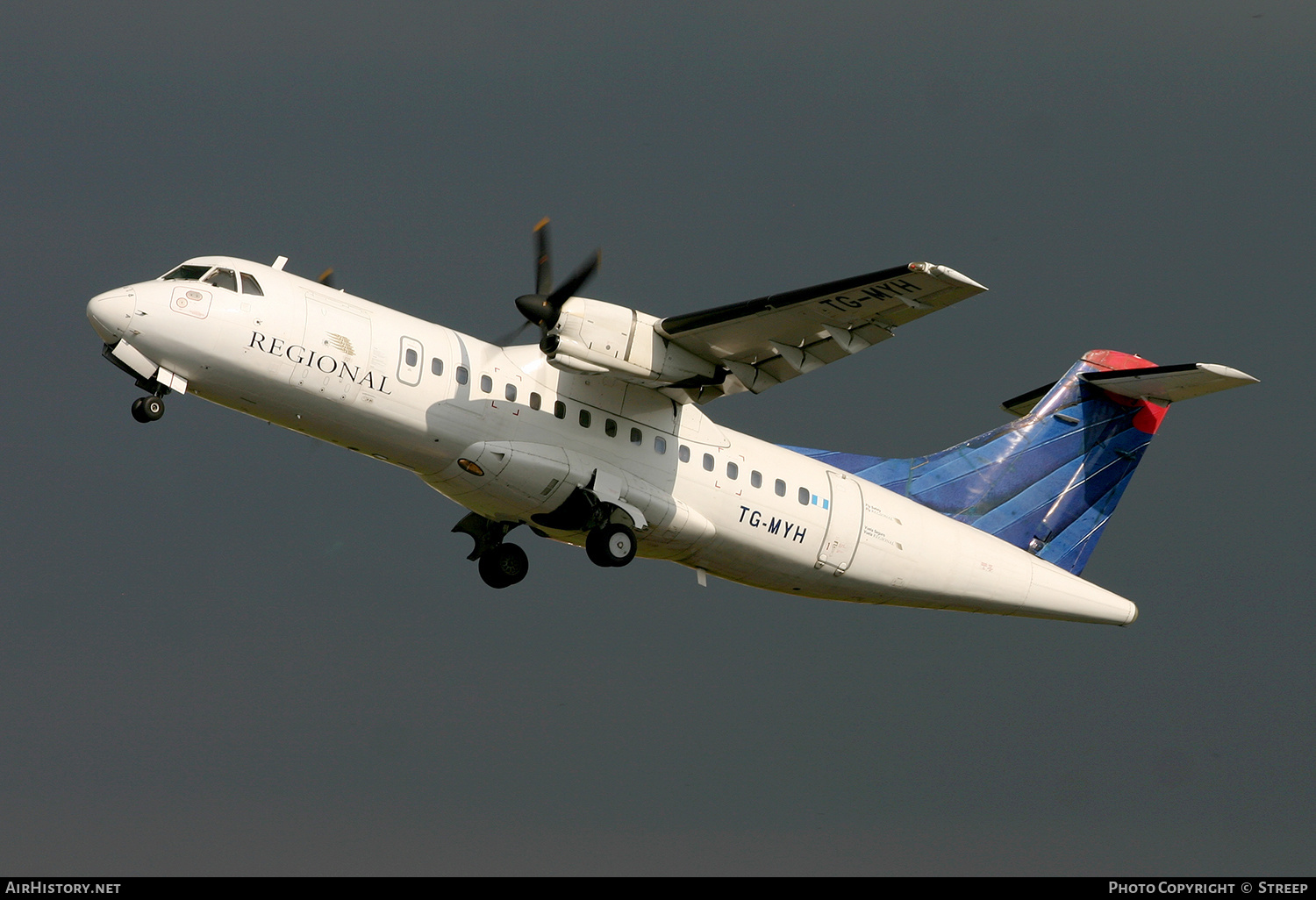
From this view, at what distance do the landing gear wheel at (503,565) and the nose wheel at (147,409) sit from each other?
506 cm

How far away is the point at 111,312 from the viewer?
14547 millimetres

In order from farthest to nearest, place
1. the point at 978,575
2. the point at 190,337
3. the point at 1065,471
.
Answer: the point at 1065,471
the point at 978,575
the point at 190,337

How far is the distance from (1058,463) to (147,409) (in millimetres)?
12606

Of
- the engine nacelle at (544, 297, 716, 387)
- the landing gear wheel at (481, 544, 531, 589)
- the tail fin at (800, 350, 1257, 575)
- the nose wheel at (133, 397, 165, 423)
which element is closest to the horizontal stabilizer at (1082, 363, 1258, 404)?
the tail fin at (800, 350, 1257, 575)

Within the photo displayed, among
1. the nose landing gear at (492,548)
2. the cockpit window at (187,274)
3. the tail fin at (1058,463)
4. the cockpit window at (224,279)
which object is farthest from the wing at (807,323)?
the cockpit window at (187,274)

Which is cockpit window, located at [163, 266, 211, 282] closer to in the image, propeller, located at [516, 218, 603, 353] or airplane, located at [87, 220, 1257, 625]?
airplane, located at [87, 220, 1257, 625]

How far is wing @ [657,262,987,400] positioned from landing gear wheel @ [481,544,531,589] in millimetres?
3402

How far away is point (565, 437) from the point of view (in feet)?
54.3

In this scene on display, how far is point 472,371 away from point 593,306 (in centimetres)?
156

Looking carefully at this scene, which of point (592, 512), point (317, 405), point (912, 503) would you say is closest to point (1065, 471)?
point (912, 503)

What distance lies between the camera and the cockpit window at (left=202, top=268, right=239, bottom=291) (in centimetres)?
1511

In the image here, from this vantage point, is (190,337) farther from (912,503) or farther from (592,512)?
(912,503)

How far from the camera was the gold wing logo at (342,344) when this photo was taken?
15.4 metres

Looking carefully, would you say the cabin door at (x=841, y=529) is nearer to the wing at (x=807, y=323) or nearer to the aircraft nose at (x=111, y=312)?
the wing at (x=807, y=323)
